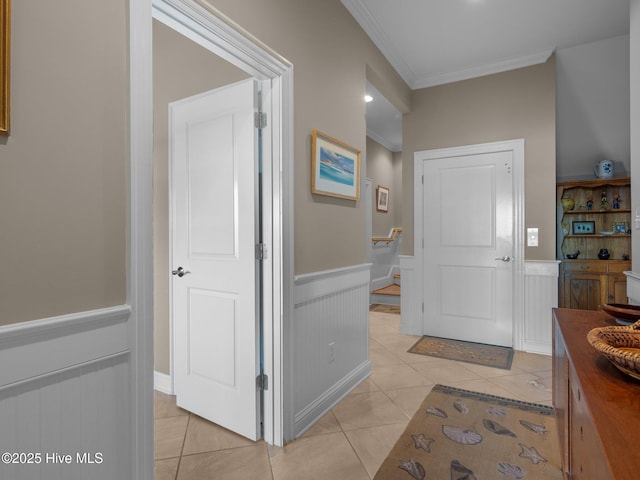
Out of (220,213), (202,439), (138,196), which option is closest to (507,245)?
(220,213)

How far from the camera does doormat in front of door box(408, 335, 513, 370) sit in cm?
315

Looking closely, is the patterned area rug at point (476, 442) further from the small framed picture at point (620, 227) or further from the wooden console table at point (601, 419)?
the small framed picture at point (620, 227)

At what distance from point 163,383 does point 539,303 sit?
3.37 metres

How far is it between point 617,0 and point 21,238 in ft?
12.5

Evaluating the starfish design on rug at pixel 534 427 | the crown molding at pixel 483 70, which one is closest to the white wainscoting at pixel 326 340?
the starfish design on rug at pixel 534 427

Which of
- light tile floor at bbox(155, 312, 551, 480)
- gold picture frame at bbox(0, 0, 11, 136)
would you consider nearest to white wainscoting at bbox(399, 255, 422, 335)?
light tile floor at bbox(155, 312, 551, 480)

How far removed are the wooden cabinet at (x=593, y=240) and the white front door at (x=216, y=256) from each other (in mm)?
3369

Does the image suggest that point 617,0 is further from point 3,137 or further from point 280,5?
point 3,137

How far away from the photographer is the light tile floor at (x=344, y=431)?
5.58ft

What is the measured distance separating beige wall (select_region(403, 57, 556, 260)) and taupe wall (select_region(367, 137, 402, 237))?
2.13 m

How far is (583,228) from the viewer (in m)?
3.84

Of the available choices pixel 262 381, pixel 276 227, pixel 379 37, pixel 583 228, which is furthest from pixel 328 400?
pixel 583 228

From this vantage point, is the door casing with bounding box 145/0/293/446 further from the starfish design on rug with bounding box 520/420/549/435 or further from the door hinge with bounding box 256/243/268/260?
the starfish design on rug with bounding box 520/420/549/435

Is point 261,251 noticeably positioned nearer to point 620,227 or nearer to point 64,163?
point 64,163
